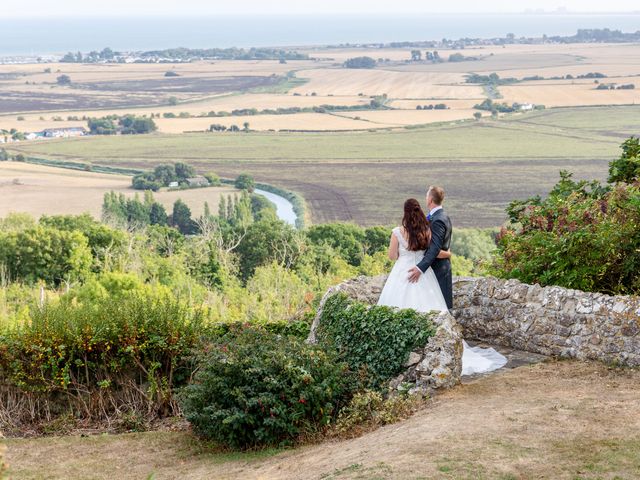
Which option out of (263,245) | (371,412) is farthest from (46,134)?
(371,412)

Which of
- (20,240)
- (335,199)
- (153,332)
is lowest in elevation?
(335,199)

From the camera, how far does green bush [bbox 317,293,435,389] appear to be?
37.4 ft

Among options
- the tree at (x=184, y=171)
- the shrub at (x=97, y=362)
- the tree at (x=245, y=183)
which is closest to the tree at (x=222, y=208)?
the tree at (x=245, y=183)

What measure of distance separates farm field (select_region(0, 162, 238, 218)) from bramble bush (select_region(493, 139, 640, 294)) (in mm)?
76062

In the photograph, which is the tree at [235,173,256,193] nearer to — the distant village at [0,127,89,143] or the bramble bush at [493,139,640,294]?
the distant village at [0,127,89,143]

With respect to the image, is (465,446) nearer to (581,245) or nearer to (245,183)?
(581,245)

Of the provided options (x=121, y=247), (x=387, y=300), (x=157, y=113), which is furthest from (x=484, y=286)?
(x=157, y=113)

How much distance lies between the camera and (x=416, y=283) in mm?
12234

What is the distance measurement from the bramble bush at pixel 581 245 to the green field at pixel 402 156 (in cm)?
7786

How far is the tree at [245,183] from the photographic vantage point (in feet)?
367

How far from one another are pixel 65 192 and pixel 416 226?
313 ft

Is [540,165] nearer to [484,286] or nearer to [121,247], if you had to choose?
[121,247]

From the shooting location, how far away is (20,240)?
176ft

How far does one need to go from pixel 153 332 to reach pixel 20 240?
42.5 metres
